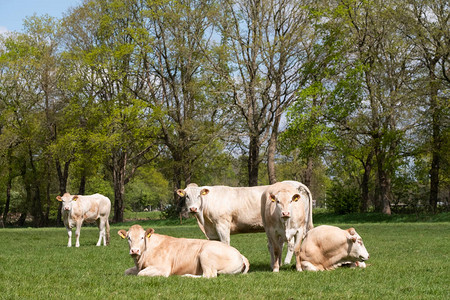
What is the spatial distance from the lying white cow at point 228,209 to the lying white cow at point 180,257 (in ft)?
8.87

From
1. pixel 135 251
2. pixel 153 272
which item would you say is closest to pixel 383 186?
pixel 153 272

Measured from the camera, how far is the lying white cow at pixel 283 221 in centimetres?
1141

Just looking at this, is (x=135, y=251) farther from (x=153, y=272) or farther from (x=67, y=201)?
(x=67, y=201)

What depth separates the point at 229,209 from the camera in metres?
14.0

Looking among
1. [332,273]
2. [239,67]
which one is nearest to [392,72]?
[239,67]

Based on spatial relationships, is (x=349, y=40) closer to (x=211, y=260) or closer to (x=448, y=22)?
(x=448, y=22)

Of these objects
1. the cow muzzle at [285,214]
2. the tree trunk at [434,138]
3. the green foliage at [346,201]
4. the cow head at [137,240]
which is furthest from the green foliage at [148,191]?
the cow muzzle at [285,214]

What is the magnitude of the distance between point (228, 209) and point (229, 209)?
0.03 metres

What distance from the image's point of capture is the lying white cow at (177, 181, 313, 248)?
13.9 meters

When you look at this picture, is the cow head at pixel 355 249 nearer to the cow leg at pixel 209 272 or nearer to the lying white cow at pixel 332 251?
the lying white cow at pixel 332 251

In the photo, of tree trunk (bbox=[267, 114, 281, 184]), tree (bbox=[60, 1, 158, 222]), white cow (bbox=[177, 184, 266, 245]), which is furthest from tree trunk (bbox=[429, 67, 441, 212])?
white cow (bbox=[177, 184, 266, 245])

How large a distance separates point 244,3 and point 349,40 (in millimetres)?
8410

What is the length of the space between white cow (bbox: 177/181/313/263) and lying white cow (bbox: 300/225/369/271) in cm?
207

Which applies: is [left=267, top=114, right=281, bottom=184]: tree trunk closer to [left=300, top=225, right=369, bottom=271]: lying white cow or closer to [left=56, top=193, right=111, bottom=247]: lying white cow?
[left=56, top=193, right=111, bottom=247]: lying white cow
